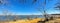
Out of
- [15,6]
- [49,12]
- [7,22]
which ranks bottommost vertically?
[7,22]

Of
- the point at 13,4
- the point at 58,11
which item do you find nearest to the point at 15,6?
the point at 13,4

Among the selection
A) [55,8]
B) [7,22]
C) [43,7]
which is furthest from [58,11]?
[7,22]

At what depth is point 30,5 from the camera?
1873 millimetres

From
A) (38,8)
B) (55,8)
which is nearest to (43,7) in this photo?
(38,8)

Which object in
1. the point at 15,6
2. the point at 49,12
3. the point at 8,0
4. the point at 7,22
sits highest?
the point at 8,0

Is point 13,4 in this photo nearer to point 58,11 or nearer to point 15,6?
point 15,6

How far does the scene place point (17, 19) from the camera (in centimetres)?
192

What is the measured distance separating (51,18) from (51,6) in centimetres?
21

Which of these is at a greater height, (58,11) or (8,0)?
(8,0)

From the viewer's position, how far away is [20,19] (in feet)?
6.19

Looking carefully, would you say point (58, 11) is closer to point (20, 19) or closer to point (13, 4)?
point (20, 19)

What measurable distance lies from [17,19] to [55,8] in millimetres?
708

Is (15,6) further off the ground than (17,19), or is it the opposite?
(15,6)

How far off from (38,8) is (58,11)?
14.1 inches
